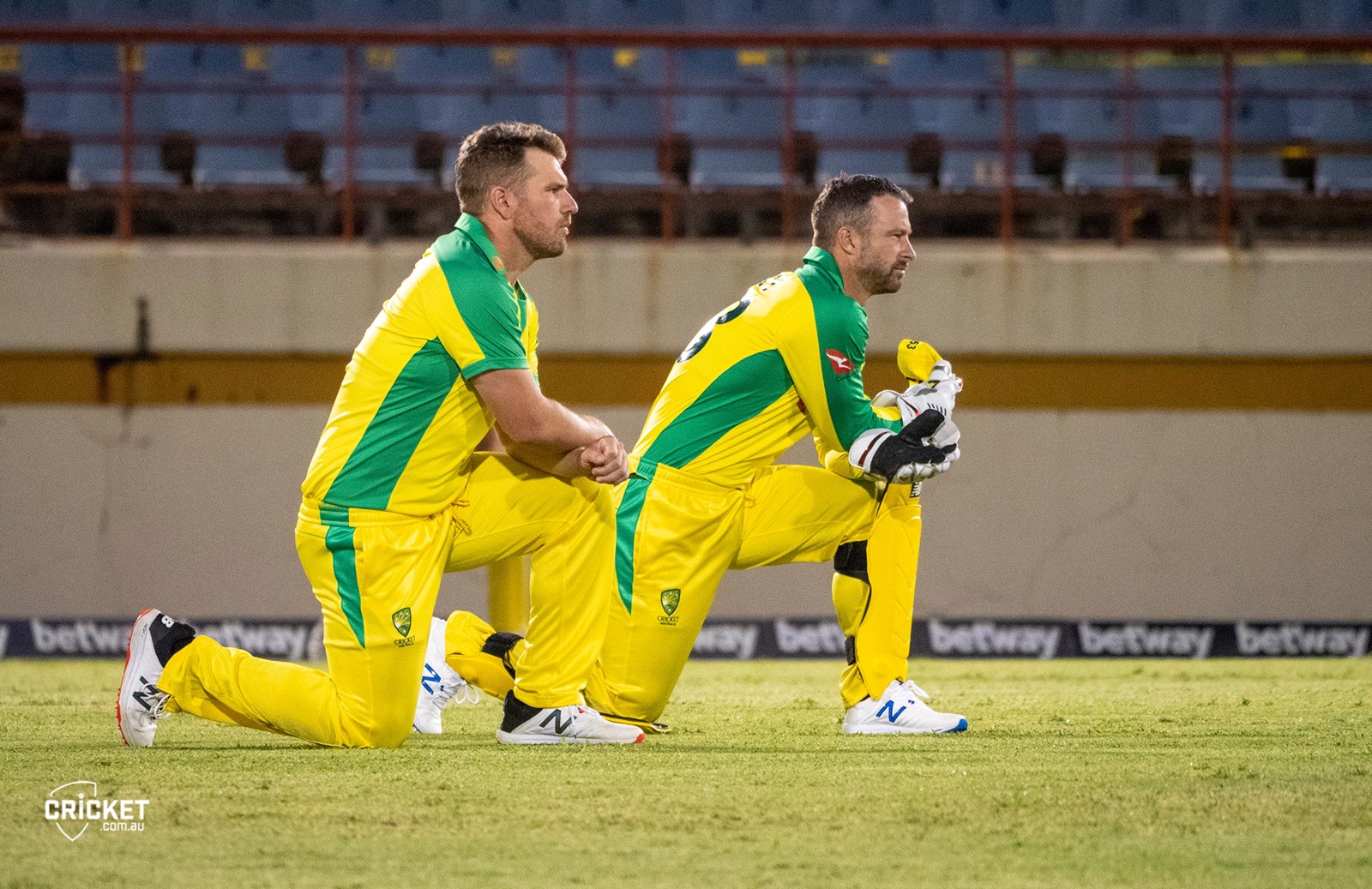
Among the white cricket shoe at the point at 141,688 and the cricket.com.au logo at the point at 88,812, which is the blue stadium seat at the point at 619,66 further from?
the cricket.com.au logo at the point at 88,812

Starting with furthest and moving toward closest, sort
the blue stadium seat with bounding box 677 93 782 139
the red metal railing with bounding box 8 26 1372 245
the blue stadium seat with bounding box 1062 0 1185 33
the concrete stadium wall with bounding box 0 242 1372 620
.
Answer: the blue stadium seat with bounding box 1062 0 1185 33, the blue stadium seat with bounding box 677 93 782 139, the red metal railing with bounding box 8 26 1372 245, the concrete stadium wall with bounding box 0 242 1372 620

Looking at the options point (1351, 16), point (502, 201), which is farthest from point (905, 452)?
point (1351, 16)

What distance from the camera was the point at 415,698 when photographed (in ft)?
11.5

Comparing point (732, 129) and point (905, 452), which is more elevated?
point (732, 129)

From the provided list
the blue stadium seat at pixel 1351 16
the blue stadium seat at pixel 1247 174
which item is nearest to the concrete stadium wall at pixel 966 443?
the blue stadium seat at pixel 1247 174

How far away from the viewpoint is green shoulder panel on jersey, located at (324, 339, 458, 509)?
3.48 meters

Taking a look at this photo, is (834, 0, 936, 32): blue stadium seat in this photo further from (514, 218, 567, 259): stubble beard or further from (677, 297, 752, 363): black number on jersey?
(514, 218, 567, 259): stubble beard

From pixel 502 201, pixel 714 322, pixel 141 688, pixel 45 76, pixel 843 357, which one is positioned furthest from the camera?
pixel 45 76

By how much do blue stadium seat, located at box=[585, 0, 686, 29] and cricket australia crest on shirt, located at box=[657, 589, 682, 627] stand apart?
25.6ft

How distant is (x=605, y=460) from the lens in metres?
3.43

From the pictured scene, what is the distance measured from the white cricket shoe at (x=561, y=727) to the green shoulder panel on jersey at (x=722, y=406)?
0.73 metres

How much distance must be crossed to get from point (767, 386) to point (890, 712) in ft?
3.11

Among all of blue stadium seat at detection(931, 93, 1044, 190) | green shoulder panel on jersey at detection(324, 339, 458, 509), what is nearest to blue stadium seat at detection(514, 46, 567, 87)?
blue stadium seat at detection(931, 93, 1044, 190)

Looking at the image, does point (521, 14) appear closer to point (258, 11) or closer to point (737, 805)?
point (258, 11)
